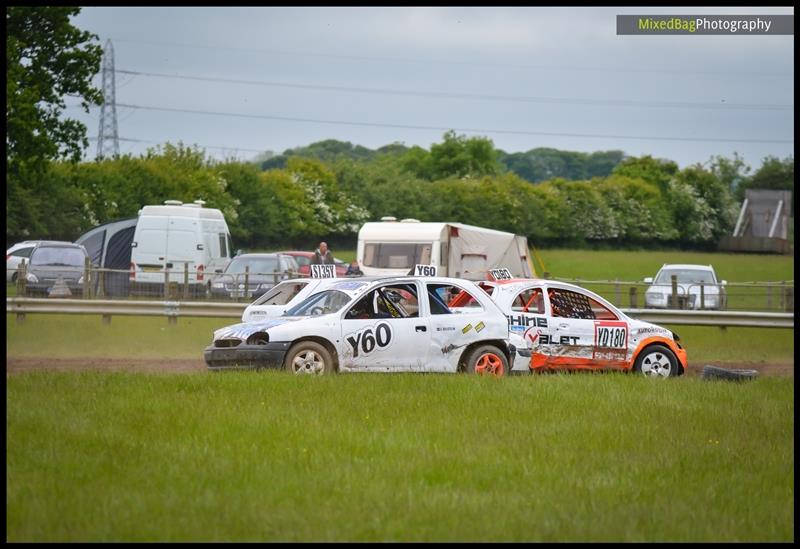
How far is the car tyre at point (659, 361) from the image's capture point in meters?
18.2

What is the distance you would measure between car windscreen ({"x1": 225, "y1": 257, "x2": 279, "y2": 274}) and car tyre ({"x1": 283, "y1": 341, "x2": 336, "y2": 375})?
56.8 ft

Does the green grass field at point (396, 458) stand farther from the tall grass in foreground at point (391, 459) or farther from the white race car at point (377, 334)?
the white race car at point (377, 334)

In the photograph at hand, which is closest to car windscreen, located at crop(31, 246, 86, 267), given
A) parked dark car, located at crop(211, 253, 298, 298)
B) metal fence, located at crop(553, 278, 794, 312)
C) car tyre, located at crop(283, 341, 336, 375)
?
parked dark car, located at crop(211, 253, 298, 298)

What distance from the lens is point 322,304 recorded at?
55.3 feet

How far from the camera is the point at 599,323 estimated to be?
1798cm

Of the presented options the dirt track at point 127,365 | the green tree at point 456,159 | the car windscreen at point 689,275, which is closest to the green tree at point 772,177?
the green tree at point 456,159

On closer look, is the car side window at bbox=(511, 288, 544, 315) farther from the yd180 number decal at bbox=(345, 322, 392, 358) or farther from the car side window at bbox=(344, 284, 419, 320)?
the yd180 number decal at bbox=(345, 322, 392, 358)

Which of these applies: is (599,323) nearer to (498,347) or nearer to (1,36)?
(498,347)

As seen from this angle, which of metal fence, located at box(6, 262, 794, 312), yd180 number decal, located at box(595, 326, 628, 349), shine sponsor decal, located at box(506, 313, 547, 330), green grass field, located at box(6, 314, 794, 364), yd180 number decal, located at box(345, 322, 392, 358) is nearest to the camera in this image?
yd180 number decal, located at box(345, 322, 392, 358)

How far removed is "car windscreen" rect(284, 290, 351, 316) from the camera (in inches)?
657

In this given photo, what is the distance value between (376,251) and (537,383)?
65.0 ft

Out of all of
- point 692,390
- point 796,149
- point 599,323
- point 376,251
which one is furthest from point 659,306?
point 796,149

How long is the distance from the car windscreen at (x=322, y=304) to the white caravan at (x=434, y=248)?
16451mm

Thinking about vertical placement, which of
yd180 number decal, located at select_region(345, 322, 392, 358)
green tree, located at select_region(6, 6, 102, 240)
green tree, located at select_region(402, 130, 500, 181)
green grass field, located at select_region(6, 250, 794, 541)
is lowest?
green grass field, located at select_region(6, 250, 794, 541)
